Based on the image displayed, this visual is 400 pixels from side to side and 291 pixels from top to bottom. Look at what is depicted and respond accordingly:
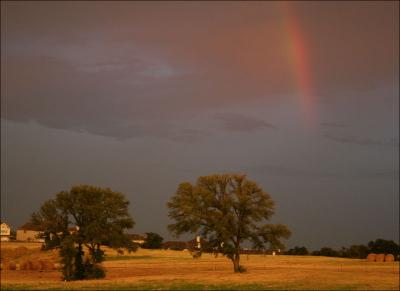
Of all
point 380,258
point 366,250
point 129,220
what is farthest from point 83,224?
point 366,250

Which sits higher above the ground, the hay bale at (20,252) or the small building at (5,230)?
the small building at (5,230)

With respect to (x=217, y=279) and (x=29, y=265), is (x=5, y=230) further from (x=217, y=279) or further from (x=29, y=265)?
(x=217, y=279)

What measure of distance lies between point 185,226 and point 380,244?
106 m

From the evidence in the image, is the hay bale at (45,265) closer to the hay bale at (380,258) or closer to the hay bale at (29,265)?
the hay bale at (29,265)

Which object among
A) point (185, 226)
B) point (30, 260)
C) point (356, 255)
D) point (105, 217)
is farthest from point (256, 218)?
point (356, 255)

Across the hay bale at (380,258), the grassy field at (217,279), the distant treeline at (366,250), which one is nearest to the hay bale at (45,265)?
the grassy field at (217,279)

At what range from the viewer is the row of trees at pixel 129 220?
196 feet

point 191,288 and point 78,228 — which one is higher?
point 78,228

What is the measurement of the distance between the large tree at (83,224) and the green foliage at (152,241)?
117746 millimetres

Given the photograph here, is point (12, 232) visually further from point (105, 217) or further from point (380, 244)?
point (105, 217)

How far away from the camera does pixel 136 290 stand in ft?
135

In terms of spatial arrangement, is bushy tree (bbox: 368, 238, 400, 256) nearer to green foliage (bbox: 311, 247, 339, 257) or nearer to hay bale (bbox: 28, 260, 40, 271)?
green foliage (bbox: 311, 247, 339, 257)

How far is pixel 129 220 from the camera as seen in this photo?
204 feet

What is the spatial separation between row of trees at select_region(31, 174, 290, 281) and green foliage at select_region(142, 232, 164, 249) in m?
113
